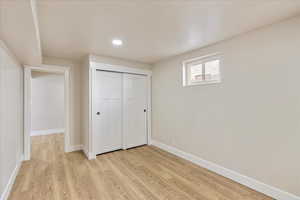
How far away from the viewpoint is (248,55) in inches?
80.6

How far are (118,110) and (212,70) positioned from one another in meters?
2.20

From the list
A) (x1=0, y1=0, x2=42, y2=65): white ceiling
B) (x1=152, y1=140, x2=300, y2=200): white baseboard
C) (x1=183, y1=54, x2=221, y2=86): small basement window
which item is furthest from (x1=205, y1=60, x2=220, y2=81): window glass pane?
(x1=0, y1=0, x2=42, y2=65): white ceiling

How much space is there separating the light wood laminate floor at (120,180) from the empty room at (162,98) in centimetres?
2

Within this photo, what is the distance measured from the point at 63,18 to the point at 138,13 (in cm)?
88

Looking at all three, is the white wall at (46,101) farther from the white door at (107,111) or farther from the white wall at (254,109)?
the white wall at (254,109)

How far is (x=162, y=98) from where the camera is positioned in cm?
358

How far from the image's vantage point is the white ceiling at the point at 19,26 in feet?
3.59

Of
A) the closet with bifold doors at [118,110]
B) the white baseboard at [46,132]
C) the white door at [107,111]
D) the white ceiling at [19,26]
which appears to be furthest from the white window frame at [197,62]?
the white baseboard at [46,132]

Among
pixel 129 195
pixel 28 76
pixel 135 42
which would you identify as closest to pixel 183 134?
pixel 129 195

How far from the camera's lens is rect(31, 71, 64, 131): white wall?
196 inches

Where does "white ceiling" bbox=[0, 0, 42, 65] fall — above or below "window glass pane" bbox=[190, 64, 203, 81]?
above

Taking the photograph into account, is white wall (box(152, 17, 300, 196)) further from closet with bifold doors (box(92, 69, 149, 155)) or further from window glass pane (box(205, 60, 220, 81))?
closet with bifold doors (box(92, 69, 149, 155))

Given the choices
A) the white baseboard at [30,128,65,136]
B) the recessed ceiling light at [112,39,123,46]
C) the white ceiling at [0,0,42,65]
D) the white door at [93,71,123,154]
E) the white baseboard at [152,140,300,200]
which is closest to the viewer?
the white ceiling at [0,0,42,65]

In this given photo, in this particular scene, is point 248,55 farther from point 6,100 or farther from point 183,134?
point 6,100
